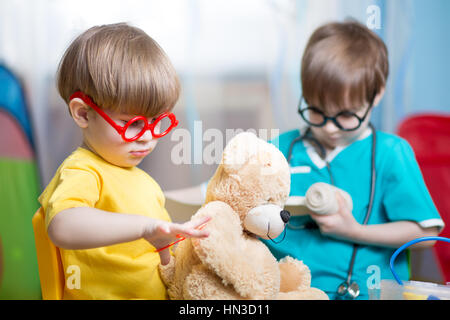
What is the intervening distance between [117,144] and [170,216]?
0.15 metres

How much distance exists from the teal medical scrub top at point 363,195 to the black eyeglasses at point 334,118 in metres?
0.04

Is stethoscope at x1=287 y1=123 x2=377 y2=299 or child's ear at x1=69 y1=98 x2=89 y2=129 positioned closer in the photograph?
child's ear at x1=69 y1=98 x2=89 y2=129

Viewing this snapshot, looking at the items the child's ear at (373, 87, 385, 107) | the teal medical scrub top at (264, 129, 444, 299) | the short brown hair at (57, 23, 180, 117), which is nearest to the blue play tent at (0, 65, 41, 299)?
the short brown hair at (57, 23, 180, 117)

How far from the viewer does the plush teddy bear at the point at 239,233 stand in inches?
22.0

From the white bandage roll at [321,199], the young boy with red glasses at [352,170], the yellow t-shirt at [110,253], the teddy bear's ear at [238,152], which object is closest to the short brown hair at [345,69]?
the young boy with red glasses at [352,170]

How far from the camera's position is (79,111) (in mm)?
592

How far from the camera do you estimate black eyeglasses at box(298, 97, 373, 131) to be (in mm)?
805

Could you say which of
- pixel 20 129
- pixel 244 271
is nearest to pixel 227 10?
pixel 244 271

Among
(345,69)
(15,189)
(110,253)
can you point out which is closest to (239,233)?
(110,253)

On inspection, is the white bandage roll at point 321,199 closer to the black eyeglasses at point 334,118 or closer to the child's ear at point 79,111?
the black eyeglasses at point 334,118

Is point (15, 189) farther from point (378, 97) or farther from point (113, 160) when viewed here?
point (378, 97)

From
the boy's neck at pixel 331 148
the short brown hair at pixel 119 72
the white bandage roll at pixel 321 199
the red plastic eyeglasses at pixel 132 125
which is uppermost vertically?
the short brown hair at pixel 119 72

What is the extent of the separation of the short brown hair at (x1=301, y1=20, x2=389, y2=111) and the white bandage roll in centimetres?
14

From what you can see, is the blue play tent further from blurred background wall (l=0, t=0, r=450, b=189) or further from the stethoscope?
the stethoscope
